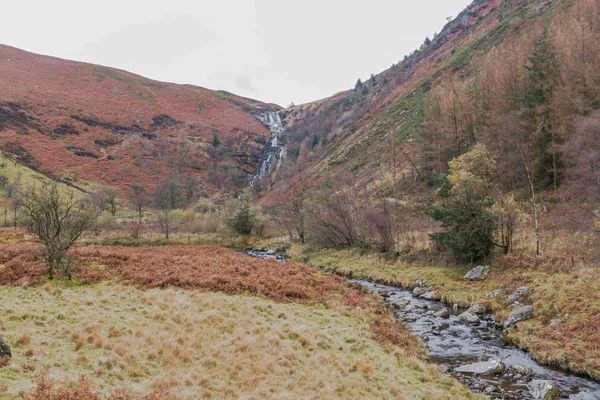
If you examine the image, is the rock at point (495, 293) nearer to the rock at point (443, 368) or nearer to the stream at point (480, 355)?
the stream at point (480, 355)

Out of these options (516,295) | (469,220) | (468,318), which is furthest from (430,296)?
(469,220)

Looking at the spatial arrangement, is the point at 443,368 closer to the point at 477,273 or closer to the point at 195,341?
the point at 195,341

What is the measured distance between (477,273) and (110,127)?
103438mm

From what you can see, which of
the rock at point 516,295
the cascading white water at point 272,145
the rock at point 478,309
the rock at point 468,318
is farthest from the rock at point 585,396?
the cascading white water at point 272,145

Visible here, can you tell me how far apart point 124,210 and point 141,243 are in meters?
28.3

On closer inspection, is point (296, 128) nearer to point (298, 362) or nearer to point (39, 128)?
point (39, 128)

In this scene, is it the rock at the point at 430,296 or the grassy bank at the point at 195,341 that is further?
the rock at the point at 430,296

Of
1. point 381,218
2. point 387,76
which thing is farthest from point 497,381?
point 387,76

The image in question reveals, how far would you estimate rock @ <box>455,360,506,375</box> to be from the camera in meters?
11.2

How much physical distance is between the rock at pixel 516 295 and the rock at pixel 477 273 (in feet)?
11.7

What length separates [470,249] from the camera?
2283cm

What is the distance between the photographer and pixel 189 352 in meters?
9.70

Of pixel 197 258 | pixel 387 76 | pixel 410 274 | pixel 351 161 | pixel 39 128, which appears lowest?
pixel 410 274

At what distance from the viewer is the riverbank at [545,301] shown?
11.6m
